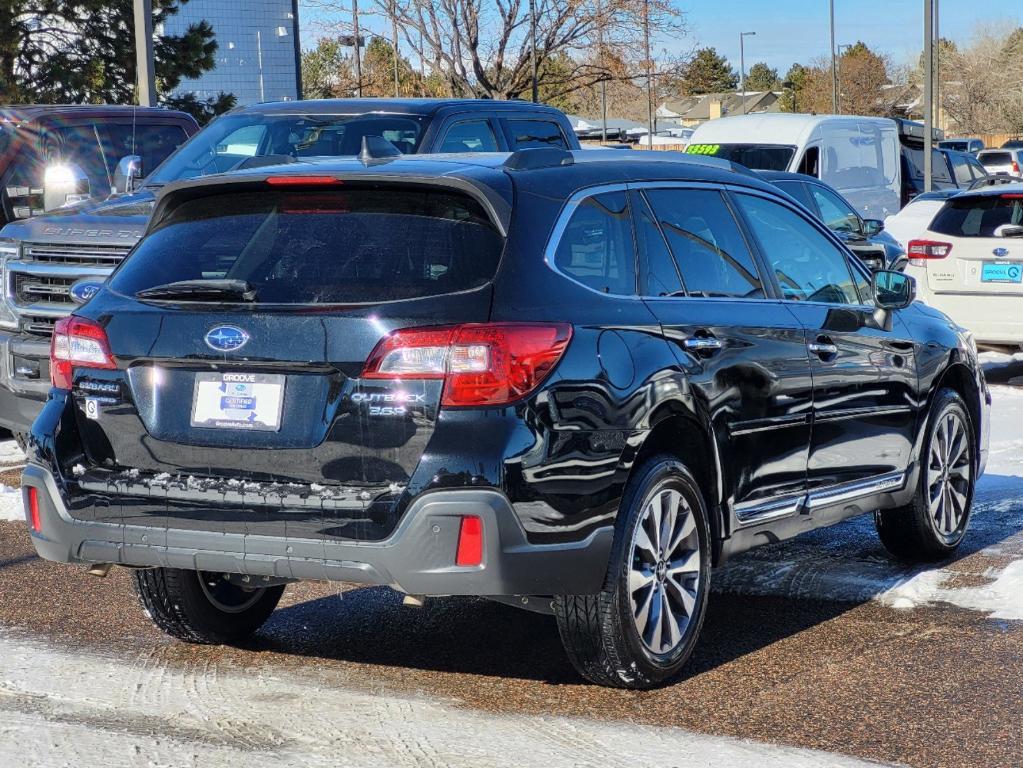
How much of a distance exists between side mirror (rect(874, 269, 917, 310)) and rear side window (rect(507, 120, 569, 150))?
4.29 metres

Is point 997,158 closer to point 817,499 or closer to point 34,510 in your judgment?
point 817,499

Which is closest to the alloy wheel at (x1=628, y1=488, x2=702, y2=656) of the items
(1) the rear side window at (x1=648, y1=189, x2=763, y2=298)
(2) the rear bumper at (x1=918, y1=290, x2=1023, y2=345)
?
(1) the rear side window at (x1=648, y1=189, x2=763, y2=298)

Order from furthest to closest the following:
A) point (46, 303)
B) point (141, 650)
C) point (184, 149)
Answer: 1. point (184, 149)
2. point (46, 303)
3. point (141, 650)

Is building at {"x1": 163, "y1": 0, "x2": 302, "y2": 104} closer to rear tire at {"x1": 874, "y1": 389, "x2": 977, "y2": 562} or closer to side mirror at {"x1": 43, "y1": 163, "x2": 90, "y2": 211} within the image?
side mirror at {"x1": 43, "y1": 163, "x2": 90, "y2": 211}

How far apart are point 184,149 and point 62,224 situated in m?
1.68

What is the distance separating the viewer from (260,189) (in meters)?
5.09

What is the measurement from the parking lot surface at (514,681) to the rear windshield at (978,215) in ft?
25.2

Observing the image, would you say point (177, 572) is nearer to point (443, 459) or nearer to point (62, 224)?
point (443, 459)

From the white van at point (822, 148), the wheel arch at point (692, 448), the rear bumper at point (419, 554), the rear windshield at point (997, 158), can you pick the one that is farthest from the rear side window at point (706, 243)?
the rear windshield at point (997, 158)

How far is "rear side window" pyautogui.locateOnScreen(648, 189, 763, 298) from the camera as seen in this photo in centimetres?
554

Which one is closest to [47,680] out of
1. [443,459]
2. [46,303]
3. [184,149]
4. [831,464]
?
[443,459]

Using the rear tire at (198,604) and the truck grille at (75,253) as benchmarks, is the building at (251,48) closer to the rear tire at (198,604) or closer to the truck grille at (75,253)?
the truck grille at (75,253)

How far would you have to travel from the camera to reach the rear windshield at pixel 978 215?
46.2ft

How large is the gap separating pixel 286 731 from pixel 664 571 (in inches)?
51.6
